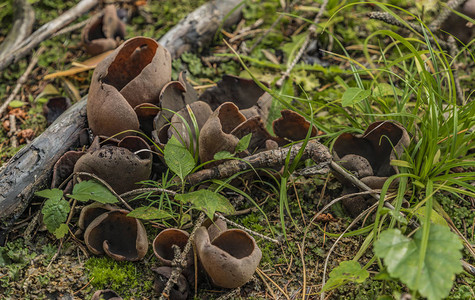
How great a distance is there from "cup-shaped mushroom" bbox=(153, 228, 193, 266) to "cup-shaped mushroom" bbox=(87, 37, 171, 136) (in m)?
0.69

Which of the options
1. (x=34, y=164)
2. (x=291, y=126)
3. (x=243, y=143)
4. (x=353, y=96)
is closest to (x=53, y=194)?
(x=34, y=164)

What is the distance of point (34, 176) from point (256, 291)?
1348 mm

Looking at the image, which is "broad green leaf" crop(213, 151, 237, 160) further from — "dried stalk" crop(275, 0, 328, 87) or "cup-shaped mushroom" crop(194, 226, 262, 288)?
"dried stalk" crop(275, 0, 328, 87)

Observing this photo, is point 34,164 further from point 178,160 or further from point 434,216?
point 434,216

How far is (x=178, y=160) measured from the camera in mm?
2221

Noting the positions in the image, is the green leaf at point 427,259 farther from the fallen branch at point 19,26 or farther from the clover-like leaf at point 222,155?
the fallen branch at point 19,26

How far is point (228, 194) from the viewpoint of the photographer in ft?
8.23

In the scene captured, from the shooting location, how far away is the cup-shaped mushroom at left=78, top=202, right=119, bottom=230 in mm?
2248

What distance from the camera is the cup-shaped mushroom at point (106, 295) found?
1.97m

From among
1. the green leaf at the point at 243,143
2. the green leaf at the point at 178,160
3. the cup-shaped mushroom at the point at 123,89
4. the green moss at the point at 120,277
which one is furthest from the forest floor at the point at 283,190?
the cup-shaped mushroom at the point at 123,89

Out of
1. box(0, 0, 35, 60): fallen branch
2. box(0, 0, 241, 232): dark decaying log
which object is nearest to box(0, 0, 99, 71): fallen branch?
box(0, 0, 35, 60): fallen branch

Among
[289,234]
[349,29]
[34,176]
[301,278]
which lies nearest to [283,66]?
[349,29]

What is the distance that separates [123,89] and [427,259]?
1.76m

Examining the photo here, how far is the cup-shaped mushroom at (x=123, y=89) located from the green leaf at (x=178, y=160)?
1.19ft
